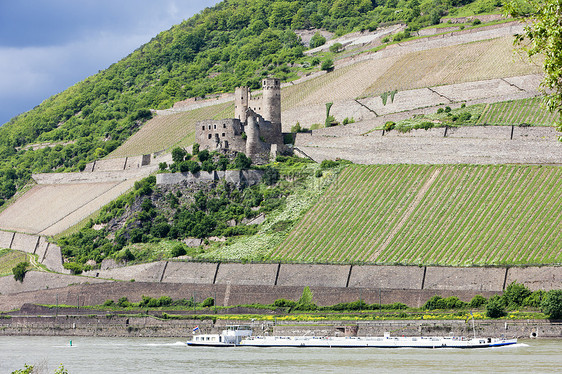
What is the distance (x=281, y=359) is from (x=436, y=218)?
22.6 metres

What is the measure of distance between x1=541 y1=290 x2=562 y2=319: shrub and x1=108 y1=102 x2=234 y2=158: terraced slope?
5189 cm

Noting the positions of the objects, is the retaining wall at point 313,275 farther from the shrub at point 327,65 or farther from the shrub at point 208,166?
the shrub at point 327,65

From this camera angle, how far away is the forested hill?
117 meters

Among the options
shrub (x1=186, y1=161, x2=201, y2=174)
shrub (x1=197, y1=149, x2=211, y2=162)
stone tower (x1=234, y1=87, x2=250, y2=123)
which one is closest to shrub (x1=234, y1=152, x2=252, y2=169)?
shrub (x1=197, y1=149, x2=211, y2=162)

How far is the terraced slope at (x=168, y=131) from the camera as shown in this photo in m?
102

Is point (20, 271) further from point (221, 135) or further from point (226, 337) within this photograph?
point (226, 337)

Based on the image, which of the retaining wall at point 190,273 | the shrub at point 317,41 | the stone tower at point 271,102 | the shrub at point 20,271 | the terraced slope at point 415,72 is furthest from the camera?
the shrub at point 317,41

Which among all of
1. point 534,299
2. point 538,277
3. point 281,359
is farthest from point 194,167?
point 534,299

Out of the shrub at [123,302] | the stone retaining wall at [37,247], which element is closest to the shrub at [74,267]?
the stone retaining wall at [37,247]

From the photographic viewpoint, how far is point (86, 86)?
15225 centimetres

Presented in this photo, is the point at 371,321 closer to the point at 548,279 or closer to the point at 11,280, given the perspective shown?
the point at 548,279

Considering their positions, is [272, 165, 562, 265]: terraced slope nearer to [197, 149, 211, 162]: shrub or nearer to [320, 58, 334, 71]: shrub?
[197, 149, 211, 162]: shrub

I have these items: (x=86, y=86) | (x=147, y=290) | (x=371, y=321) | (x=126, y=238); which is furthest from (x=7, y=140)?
(x=371, y=321)

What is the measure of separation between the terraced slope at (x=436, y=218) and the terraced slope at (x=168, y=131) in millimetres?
28743
